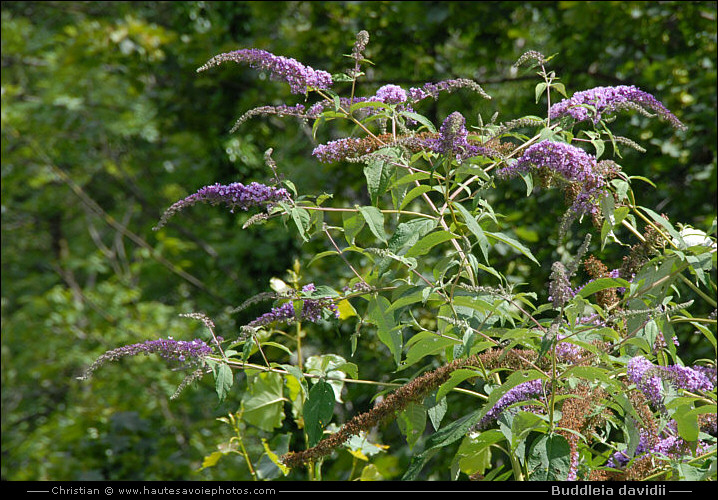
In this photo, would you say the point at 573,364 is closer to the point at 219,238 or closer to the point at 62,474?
the point at 62,474

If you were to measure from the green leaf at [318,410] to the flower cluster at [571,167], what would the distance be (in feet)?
1.67

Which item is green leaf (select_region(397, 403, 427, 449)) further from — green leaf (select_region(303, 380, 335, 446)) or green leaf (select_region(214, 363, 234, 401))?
green leaf (select_region(214, 363, 234, 401))

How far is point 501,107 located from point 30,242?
5.89 meters

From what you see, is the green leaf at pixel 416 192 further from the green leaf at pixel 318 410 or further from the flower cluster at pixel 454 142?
the green leaf at pixel 318 410

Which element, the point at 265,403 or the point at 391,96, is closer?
the point at 391,96

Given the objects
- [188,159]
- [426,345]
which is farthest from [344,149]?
[188,159]

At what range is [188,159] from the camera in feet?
19.1

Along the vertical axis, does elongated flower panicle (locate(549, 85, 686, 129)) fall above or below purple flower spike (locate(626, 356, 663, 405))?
above

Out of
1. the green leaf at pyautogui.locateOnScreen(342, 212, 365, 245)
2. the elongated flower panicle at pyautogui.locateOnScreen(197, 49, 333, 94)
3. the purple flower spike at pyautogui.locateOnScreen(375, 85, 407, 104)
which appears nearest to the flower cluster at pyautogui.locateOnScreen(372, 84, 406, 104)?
the purple flower spike at pyautogui.locateOnScreen(375, 85, 407, 104)

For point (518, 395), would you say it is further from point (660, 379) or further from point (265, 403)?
point (265, 403)

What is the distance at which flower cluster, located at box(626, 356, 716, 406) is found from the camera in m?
1.17

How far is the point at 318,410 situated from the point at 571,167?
62cm

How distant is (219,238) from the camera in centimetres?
559

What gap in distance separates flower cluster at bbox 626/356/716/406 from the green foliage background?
4.31 feet
